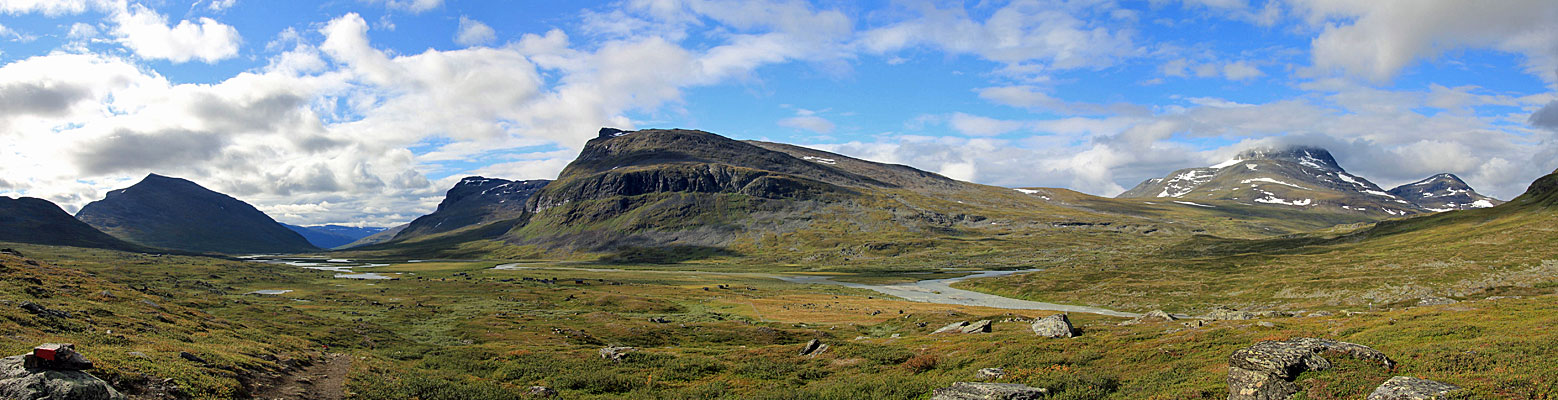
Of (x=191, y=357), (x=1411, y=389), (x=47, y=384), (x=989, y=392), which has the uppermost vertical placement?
(x=47, y=384)

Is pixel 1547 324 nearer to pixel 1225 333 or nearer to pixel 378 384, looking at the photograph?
pixel 1225 333

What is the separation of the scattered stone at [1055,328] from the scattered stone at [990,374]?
1893 cm

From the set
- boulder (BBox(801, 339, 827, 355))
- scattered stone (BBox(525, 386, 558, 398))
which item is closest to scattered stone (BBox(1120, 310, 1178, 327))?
boulder (BBox(801, 339, 827, 355))

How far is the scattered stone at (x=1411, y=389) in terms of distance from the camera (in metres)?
20.1

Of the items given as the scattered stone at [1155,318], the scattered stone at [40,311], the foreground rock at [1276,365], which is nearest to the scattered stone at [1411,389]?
the foreground rock at [1276,365]

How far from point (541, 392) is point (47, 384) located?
1901 cm

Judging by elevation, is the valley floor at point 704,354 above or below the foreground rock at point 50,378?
below

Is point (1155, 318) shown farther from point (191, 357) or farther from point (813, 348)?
point (191, 357)

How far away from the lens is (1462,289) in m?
95.1

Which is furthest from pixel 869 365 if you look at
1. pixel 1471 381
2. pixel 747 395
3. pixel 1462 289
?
pixel 1462 289

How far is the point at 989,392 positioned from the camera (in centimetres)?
2723

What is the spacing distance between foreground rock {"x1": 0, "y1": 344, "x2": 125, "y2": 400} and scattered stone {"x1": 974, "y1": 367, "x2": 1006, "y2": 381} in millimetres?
36148

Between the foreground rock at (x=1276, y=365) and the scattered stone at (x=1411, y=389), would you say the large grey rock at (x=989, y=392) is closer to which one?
the foreground rock at (x=1276, y=365)

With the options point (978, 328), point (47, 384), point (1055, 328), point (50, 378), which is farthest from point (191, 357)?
point (978, 328)
